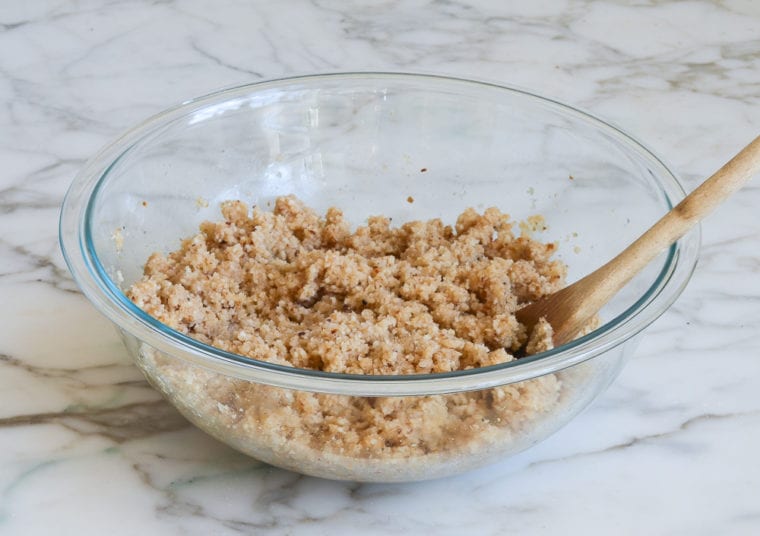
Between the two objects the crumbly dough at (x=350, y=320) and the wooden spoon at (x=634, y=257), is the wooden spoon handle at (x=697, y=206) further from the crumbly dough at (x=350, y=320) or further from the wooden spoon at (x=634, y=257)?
the crumbly dough at (x=350, y=320)

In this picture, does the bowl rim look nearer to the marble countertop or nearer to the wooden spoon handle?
the wooden spoon handle

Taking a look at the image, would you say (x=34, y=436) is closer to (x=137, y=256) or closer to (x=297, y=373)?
(x=137, y=256)

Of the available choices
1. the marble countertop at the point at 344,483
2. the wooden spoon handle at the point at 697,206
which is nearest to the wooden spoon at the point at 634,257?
the wooden spoon handle at the point at 697,206

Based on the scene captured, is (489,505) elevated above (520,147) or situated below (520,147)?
below

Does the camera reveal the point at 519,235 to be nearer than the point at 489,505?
No

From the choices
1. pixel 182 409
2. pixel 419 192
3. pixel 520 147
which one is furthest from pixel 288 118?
pixel 182 409

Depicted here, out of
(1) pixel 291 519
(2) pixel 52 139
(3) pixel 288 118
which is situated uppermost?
(3) pixel 288 118

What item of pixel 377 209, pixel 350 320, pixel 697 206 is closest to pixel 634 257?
pixel 697 206
